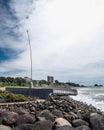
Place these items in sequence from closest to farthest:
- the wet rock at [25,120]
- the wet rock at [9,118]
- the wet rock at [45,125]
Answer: the wet rock at [45,125], the wet rock at [9,118], the wet rock at [25,120]

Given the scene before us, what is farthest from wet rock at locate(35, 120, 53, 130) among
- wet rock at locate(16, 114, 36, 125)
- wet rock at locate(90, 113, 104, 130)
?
wet rock at locate(90, 113, 104, 130)

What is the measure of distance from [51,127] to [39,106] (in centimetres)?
996

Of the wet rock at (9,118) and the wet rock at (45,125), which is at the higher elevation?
the wet rock at (9,118)

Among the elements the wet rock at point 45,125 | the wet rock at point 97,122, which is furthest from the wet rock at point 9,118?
the wet rock at point 97,122

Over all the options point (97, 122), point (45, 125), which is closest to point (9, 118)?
point (45, 125)

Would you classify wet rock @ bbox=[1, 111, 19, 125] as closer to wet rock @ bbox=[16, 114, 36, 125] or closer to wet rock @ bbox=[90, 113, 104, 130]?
wet rock @ bbox=[16, 114, 36, 125]

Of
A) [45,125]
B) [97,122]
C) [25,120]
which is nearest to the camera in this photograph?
[45,125]

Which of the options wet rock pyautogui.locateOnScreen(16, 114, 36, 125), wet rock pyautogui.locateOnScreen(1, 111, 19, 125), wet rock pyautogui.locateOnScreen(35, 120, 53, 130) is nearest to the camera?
wet rock pyautogui.locateOnScreen(35, 120, 53, 130)

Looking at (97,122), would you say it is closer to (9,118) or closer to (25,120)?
(25,120)

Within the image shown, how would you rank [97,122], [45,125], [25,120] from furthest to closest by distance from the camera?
[25,120]
[97,122]
[45,125]

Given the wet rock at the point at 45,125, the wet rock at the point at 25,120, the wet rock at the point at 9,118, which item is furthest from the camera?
the wet rock at the point at 25,120

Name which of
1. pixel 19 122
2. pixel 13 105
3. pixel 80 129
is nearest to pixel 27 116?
pixel 19 122

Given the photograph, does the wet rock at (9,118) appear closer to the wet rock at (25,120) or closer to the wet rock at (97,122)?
the wet rock at (25,120)

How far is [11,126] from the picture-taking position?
16.5 meters
